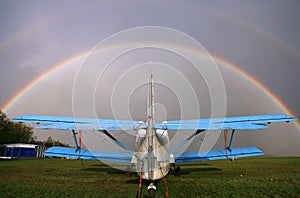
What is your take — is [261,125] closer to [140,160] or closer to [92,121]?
[140,160]

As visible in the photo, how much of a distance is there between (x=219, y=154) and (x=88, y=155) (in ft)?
25.1

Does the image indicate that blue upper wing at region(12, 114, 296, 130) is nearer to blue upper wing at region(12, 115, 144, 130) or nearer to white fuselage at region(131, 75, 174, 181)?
blue upper wing at region(12, 115, 144, 130)

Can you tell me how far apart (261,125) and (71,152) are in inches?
402

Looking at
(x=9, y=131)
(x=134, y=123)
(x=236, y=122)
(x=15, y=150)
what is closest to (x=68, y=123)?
(x=134, y=123)

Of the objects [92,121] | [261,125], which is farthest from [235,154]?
[92,121]

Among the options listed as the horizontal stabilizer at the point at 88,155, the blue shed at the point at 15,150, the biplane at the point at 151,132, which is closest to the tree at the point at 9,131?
the blue shed at the point at 15,150

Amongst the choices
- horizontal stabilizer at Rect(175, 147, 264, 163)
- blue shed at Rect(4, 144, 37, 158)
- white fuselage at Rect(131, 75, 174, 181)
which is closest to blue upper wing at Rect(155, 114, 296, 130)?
white fuselage at Rect(131, 75, 174, 181)

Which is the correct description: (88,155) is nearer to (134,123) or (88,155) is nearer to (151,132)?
(134,123)

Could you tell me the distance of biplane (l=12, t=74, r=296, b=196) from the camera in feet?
25.9

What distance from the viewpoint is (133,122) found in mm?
10992

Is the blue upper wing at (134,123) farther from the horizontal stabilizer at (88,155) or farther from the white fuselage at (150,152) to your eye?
the horizontal stabilizer at (88,155)

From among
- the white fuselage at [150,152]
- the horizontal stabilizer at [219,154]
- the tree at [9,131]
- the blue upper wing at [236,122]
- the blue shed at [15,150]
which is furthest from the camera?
the tree at [9,131]

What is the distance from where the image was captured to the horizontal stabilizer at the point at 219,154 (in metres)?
13.1

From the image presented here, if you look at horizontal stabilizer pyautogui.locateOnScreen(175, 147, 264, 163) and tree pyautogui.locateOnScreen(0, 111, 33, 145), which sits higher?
tree pyautogui.locateOnScreen(0, 111, 33, 145)
